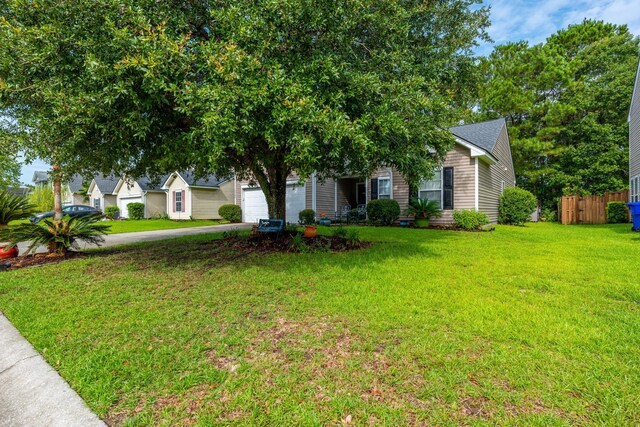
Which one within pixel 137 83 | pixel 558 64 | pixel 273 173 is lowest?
pixel 273 173

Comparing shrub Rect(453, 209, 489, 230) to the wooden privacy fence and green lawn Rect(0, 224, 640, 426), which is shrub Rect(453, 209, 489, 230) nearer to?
green lawn Rect(0, 224, 640, 426)

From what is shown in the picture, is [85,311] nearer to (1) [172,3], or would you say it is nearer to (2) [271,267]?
(2) [271,267]

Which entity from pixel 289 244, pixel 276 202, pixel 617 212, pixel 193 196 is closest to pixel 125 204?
pixel 193 196

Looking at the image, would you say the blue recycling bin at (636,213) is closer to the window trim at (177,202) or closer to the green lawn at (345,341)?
the green lawn at (345,341)

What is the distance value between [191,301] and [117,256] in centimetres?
474

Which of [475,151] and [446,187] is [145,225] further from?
[475,151]

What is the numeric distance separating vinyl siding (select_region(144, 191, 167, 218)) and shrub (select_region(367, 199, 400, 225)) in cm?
1945

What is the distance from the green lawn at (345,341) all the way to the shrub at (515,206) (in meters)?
10.6

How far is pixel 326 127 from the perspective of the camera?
4.20 meters

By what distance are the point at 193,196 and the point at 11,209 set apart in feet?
47.9

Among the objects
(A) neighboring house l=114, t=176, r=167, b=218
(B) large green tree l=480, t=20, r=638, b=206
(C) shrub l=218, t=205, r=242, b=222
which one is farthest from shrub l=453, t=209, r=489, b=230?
(A) neighboring house l=114, t=176, r=167, b=218

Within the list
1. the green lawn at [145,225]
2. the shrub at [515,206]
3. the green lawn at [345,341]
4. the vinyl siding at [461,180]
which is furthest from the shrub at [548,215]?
the green lawn at [145,225]

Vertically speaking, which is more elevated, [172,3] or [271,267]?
[172,3]

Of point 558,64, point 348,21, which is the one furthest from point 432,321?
point 558,64
